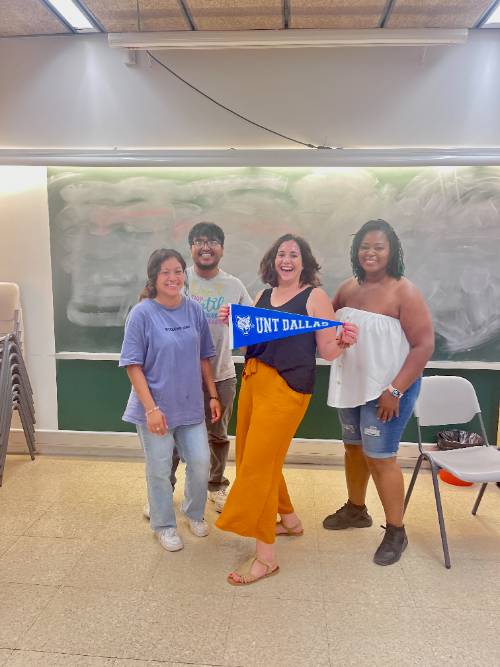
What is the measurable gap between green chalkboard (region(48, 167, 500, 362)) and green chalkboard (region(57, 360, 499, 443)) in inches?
20.4

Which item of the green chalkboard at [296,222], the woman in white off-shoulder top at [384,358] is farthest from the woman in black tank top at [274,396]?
the green chalkboard at [296,222]

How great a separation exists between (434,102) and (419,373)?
2.00 metres

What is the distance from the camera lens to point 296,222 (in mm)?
3631

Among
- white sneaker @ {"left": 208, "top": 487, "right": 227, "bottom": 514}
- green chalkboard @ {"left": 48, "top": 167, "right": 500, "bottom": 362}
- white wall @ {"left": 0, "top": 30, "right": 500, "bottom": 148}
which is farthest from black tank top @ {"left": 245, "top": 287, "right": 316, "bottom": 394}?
white wall @ {"left": 0, "top": 30, "right": 500, "bottom": 148}

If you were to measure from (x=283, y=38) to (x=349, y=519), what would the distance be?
290 cm

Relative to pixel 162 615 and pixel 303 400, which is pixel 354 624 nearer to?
pixel 162 615

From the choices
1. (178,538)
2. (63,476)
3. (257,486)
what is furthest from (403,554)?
(63,476)

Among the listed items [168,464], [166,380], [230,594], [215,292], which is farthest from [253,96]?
[230,594]

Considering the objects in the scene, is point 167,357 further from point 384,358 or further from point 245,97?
point 245,97

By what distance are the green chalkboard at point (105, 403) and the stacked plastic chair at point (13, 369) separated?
247 millimetres

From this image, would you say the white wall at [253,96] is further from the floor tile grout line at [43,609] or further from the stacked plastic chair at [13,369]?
the floor tile grout line at [43,609]

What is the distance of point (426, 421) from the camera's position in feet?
9.90

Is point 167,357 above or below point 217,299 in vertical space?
below

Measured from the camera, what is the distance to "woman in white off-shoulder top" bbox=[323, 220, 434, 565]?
2559 mm
